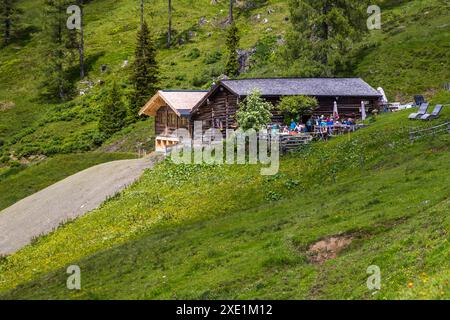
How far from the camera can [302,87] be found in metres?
55.5

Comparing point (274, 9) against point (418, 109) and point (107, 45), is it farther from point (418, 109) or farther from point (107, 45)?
point (418, 109)

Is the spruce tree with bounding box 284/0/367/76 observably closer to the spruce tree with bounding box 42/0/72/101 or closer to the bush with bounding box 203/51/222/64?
the bush with bounding box 203/51/222/64

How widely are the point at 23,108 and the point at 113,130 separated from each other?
26.1 metres

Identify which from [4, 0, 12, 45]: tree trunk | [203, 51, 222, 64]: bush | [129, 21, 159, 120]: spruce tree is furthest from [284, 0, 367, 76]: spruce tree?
[4, 0, 12, 45]: tree trunk

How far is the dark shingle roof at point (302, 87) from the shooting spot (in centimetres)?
5388

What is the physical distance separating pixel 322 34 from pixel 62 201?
35.6m

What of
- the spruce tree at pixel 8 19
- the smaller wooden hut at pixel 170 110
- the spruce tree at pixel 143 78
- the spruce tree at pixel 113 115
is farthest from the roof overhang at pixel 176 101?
the spruce tree at pixel 8 19

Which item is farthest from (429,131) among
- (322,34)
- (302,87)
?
(322,34)

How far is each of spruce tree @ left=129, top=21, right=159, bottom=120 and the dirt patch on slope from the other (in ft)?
183

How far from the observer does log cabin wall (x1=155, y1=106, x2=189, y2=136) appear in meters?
62.7

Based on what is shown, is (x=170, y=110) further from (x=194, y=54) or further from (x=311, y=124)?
(x=194, y=54)

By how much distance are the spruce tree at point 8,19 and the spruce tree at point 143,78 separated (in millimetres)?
51336

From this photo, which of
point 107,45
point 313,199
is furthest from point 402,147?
point 107,45

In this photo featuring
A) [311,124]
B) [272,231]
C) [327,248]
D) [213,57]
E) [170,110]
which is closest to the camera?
[327,248]
